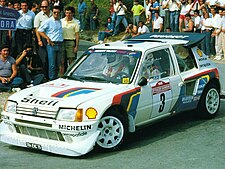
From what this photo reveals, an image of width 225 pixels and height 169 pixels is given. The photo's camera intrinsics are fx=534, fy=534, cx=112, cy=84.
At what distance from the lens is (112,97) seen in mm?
7902

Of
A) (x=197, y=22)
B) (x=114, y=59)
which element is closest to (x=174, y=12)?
(x=197, y=22)

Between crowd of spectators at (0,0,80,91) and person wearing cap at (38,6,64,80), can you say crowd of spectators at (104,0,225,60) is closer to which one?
crowd of spectators at (0,0,80,91)

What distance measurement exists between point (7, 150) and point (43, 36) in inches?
184

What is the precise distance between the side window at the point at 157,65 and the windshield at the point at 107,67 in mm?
213

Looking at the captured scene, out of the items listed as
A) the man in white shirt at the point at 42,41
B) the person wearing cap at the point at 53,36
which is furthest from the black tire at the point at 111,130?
the man in white shirt at the point at 42,41

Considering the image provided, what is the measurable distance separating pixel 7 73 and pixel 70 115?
4920 millimetres

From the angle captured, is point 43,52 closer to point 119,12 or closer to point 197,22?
point 197,22

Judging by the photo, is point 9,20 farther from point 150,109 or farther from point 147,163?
point 147,163

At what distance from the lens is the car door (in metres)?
8.52

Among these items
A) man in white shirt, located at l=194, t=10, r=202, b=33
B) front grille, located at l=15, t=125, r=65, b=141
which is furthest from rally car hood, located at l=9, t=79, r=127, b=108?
man in white shirt, located at l=194, t=10, r=202, b=33

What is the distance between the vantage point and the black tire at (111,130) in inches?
307

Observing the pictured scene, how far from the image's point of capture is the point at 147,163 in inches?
290

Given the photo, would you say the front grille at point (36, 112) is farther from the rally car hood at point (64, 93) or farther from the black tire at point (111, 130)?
the black tire at point (111, 130)

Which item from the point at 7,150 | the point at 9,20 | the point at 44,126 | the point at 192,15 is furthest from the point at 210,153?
the point at 192,15
